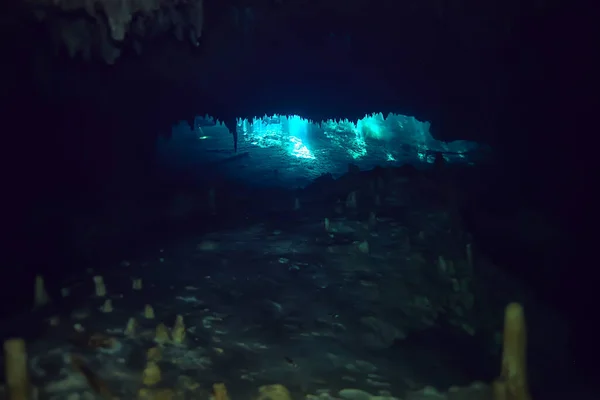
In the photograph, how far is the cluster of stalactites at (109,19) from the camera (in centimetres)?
716

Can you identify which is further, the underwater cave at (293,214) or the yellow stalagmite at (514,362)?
the underwater cave at (293,214)

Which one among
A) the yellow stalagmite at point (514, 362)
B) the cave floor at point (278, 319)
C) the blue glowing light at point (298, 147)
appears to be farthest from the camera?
the blue glowing light at point (298, 147)

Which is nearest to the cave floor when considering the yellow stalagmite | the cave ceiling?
the yellow stalagmite

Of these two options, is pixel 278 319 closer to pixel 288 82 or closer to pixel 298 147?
pixel 288 82

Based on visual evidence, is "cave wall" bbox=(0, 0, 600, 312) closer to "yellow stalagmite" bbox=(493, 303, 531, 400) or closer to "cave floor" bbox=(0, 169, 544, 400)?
"cave floor" bbox=(0, 169, 544, 400)

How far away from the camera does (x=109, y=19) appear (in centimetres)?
721

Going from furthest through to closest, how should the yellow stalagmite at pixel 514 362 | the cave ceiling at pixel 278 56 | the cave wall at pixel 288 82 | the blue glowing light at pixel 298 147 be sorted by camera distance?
the blue glowing light at pixel 298 147 → the cave wall at pixel 288 82 → the cave ceiling at pixel 278 56 → the yellow stalagmite at pixel 514 362

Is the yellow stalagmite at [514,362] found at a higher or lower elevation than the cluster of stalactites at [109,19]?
lower

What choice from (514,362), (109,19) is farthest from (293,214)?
(514,362)

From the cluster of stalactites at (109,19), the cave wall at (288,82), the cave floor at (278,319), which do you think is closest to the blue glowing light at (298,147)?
the cave wall at (288,82)

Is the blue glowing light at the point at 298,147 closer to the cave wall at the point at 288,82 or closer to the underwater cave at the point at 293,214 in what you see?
the underwater cave at the point at 293,214

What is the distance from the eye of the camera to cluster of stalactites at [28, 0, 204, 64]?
7156 mm

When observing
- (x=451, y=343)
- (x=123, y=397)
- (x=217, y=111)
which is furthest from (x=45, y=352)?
(x=217, y=111)

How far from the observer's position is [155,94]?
15.0 meters
